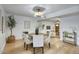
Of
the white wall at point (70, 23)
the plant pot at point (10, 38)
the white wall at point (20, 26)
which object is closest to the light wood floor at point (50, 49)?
the plant pot at point (10, 38)

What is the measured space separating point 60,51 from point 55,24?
59 centimetres

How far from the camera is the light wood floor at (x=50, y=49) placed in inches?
84.9

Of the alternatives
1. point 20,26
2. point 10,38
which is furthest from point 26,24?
point 10,38

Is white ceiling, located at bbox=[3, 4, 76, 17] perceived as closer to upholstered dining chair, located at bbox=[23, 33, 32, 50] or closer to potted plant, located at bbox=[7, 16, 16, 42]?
potted plant, located at bbox=[7, 16, 16, 42]

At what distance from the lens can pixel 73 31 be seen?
2.17 meters

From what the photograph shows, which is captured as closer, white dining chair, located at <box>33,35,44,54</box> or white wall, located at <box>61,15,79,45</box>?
white wall, located at <box>61,15,79,45</box>

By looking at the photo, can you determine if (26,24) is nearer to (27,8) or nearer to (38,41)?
(27,8)

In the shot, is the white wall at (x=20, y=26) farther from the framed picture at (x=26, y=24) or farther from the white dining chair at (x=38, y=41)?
the white dining chair at (x=38, y=41)

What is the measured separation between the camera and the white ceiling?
6.91ft

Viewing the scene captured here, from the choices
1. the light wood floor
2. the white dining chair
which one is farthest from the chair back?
the light wood floor

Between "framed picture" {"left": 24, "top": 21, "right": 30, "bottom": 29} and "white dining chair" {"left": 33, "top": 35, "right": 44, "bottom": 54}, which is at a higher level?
"framed picture" {"left": 24, "top": 21, "right": 30, "bottom": 29}

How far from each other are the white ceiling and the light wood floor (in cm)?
62
